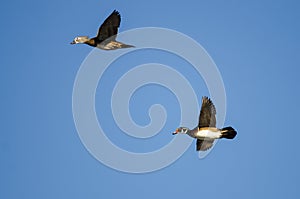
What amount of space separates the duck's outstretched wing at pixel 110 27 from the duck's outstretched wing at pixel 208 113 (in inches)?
134

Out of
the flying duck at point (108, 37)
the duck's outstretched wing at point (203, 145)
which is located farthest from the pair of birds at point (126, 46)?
the duck's outstretched wing at point (203, 145)

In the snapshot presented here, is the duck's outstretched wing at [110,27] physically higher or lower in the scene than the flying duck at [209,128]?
higher

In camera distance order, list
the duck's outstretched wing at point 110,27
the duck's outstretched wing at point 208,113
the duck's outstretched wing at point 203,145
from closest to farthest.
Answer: the duck's outstretched wing at point 110,27, the duck's outstretched wing at point 208,113, the duck's outstretched wing at point 203,145

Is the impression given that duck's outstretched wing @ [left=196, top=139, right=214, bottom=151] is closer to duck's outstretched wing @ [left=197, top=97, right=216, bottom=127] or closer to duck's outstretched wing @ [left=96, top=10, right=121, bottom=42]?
duck's outstretched wing @ [left=197, top=97, right=216, bottom=127]

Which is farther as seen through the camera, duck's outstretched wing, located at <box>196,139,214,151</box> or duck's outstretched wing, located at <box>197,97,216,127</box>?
duck's outstretched wing, located at <box>196,139,214,151</box>

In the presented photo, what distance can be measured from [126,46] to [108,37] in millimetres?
647

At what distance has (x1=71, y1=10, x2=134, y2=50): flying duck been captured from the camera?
63.9 feet

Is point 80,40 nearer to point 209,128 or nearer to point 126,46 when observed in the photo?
point 126,46

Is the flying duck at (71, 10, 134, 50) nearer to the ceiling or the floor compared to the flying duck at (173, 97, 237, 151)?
nearer to the ceiling

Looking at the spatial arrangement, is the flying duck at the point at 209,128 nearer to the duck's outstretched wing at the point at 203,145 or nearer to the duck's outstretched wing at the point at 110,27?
the duck's outstretched wing at the point at 203,145

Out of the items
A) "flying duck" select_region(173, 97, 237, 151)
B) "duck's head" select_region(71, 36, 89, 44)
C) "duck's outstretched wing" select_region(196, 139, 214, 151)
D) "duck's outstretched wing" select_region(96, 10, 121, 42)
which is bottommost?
"duck's outstretched wing" select_region(196, 139, 214, 151)

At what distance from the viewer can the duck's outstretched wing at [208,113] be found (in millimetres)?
19703

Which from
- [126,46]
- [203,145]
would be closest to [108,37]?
[126,46]

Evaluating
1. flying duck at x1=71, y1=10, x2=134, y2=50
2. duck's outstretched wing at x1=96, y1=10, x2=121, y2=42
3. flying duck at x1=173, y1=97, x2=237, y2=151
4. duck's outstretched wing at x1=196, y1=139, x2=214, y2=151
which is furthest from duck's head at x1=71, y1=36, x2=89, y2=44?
duck's outstretched wing at x1=196, y1=139, x2=214, y2=151
